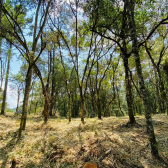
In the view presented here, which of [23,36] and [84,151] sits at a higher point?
[23,36]

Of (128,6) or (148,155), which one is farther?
(128,6)

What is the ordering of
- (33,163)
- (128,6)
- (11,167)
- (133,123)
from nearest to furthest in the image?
(11,167) < (33,163) < (128,6) < (133,123)

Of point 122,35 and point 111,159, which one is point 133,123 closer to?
point 111,159

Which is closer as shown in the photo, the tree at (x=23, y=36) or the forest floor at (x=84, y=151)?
the forest floor at (x=84, y=151)

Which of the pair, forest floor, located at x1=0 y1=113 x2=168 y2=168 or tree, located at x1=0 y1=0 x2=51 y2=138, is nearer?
forest floor, located at x1=0 y1=113 x2=168 y2=168

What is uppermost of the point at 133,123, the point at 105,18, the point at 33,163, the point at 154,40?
the point at 154,40

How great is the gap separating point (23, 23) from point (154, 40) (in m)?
12.5

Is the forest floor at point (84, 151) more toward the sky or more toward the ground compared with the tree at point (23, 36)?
more toward the ground

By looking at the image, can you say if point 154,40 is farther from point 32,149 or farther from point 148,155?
point 32,149

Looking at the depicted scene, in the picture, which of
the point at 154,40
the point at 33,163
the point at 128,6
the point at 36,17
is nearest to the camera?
the point at 33,163

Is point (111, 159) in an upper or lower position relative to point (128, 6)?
lower

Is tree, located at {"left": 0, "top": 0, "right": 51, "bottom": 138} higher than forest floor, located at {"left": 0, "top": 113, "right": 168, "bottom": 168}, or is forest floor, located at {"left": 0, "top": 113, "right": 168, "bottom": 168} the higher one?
tree, located at {"left": 0, "top": 0, "right": 51, "bottom": 138}

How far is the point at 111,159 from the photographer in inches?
160

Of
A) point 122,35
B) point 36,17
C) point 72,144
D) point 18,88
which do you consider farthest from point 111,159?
point 18,88
